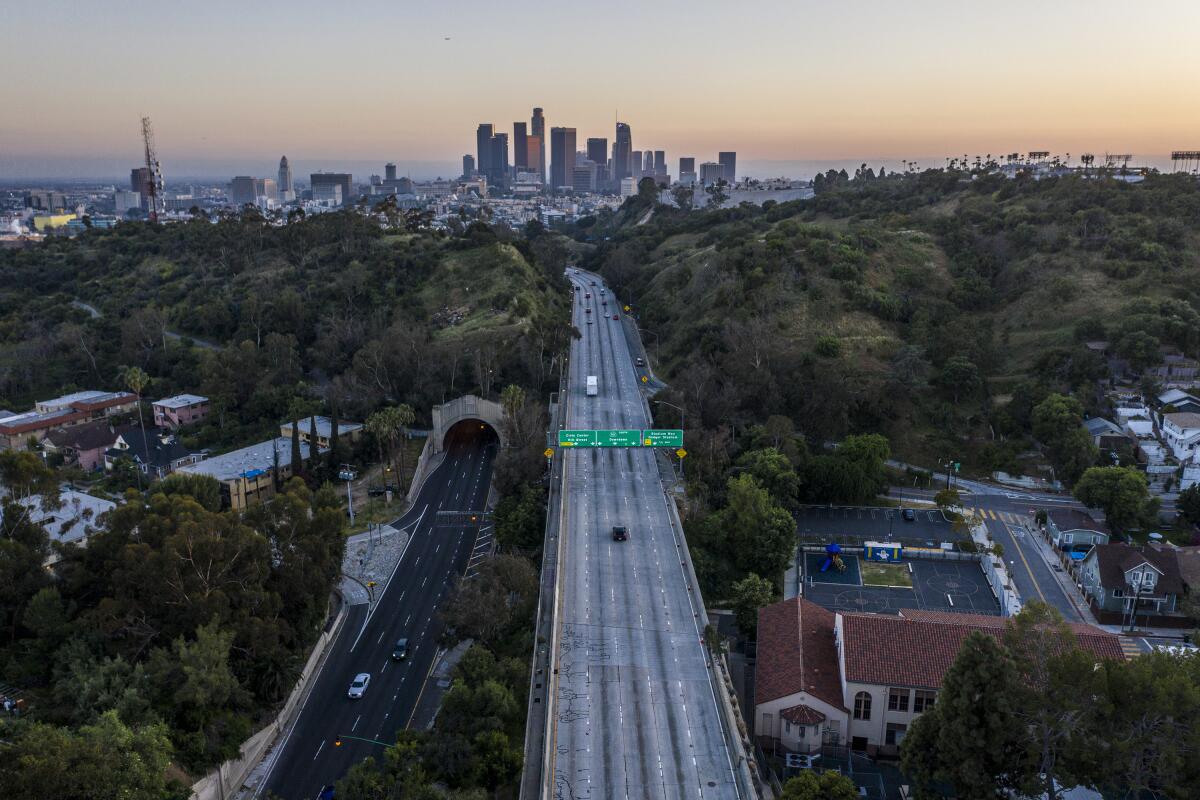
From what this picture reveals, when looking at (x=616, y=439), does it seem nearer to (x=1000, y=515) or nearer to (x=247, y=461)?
(x=1000, y=515)

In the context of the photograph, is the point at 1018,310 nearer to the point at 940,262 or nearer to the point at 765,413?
the point at 940,262

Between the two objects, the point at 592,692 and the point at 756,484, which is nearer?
the point at 592,692

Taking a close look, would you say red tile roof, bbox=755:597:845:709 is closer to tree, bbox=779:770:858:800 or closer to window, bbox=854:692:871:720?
window, bbox=854:692:871:720

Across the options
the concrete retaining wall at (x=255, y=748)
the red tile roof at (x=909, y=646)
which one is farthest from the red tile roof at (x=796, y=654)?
the concrete retaining wall at (x=255, y=748)

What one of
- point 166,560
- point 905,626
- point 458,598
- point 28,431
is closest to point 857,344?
point 905,626

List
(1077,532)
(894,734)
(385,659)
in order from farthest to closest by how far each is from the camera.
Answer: (1077,532) < (385,659) < (894,734)

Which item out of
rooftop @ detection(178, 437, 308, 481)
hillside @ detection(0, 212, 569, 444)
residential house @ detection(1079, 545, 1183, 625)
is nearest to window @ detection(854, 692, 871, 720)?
residential house @ detection(1079, 545, 1183, 625)

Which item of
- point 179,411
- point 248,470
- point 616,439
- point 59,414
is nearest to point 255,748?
point 616,439
